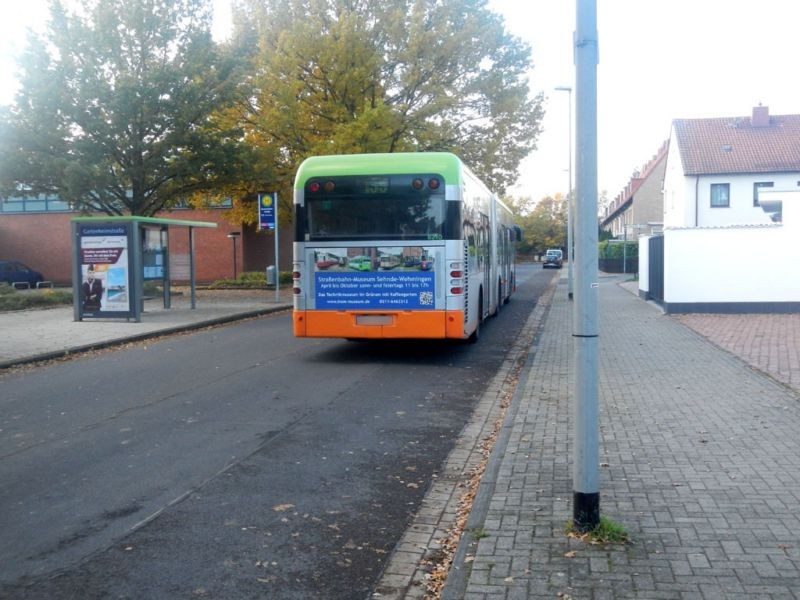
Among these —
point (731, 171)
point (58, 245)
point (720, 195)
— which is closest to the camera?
point (58, 245)

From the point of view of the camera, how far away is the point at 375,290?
12852 mm

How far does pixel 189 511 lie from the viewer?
5.78 metres

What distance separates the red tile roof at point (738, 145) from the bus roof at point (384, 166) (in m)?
39.4

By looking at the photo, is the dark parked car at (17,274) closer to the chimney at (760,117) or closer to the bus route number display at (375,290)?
the bus route number display at (375,290)

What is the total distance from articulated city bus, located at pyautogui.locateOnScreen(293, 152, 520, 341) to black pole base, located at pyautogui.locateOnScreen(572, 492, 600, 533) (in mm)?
7823

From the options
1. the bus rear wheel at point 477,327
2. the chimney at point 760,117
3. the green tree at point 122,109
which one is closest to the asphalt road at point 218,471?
the bus rear wheel at point 477,327

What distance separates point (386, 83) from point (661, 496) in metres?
27.4

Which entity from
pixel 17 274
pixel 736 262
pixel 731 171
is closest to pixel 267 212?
pixel 736 262

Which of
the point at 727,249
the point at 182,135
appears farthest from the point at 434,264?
the point at 182,135

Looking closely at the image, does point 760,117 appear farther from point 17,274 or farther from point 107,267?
point 107,267

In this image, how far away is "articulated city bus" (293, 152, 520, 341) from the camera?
12703mm

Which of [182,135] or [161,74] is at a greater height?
[161,74]

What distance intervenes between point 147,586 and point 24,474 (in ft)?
9.16

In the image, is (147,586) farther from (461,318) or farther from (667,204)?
(667,204)
